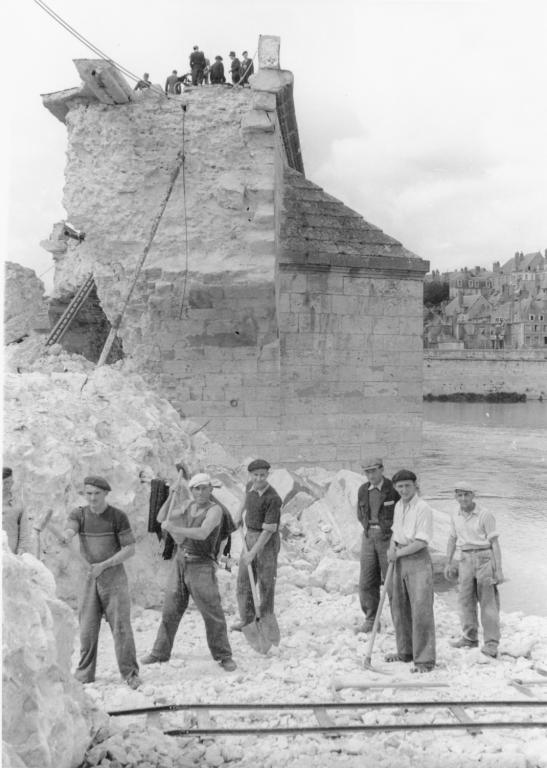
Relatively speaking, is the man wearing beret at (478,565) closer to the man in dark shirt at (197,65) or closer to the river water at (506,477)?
the river water at (506,477)

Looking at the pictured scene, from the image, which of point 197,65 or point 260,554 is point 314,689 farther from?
point 197,65

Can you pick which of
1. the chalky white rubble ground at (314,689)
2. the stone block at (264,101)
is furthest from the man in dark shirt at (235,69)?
the chalky white rubble ground at (314,689)

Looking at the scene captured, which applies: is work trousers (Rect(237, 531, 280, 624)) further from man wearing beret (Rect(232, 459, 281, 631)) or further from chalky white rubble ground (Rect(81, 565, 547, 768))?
chalky white rubble ground (Rect(81, 565, 547, 768))

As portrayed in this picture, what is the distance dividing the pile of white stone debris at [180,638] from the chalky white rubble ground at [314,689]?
12 millimetres

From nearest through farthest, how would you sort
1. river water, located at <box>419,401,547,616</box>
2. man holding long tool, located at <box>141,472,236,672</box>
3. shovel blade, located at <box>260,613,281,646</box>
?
1. man holding long tool, located at <box>141,472,236,672</box>
2. shovel blade, located at <box>260,613,281,646</box>
3. river water, located at <box>419,401,547,616</box>

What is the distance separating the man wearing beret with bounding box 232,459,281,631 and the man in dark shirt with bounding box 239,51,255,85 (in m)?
6.59

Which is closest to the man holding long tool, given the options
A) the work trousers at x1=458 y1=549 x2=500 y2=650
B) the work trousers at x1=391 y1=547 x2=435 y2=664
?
the work trousers at x1=391 y1=547 x2=435 y2=664

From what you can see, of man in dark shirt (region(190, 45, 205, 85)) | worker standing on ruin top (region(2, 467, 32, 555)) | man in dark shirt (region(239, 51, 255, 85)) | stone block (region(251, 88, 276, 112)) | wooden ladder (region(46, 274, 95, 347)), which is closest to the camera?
worker standing on ruin top (region(2, 467, 32, 555))

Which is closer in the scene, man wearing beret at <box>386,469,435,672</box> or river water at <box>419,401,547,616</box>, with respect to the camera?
man wearing beret at <box>386,469,435,672</box>

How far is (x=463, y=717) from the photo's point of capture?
427 cm

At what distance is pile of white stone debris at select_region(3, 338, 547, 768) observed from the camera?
3.11 metres

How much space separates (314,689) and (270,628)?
0.94 m

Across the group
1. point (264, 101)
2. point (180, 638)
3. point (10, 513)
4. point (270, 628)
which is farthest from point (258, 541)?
point (264, 101)

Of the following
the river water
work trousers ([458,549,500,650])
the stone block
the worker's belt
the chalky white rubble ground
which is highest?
the stone block
